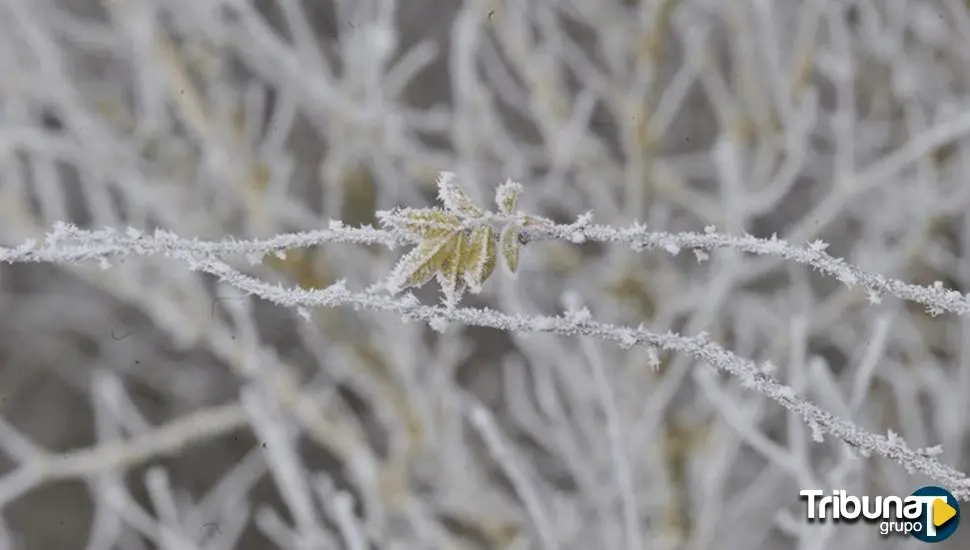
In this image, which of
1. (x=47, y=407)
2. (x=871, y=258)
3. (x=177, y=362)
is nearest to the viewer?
(x=871, y=258)

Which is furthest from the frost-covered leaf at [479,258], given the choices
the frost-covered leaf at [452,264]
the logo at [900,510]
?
the logo at [900,510]

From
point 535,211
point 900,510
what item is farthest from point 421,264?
point 535,211

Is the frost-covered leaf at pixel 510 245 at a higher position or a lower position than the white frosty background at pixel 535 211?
lower

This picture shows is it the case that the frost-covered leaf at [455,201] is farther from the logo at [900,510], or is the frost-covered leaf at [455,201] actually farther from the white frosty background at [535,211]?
the white frosty background at [535,211]

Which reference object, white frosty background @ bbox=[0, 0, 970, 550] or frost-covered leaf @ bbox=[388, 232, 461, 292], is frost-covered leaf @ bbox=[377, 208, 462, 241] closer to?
frost-covered leaf @ bbox=[388, 232, 461, 292]

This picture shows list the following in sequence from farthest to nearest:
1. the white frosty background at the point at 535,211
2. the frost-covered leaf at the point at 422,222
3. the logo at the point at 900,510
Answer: the white frosty background at the point at 535,211 → the logo at the point at 900,510 → the frost-covered leaf at the point at 422,222

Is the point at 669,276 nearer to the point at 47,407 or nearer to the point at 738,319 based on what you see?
the point at 738,319

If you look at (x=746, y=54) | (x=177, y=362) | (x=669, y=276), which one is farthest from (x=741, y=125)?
(x=177, y=362)
